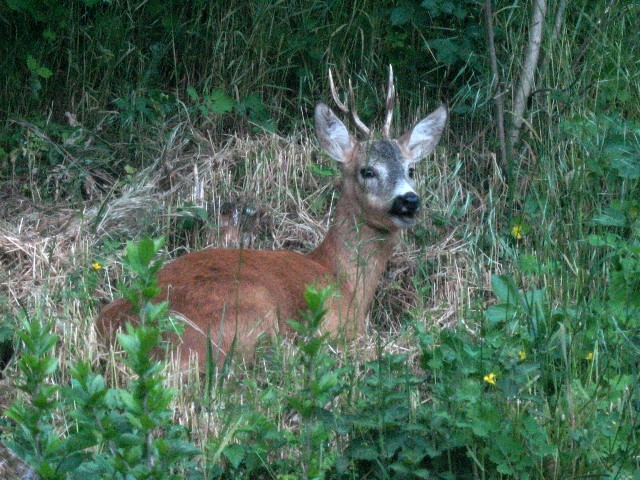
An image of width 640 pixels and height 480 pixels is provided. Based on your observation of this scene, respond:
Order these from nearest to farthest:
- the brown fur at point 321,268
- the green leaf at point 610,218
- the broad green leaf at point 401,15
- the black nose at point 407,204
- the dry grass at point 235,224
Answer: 1. the brown fur at point 321,268
2. the green leaf at point 610,218
3. the dry grass at point 235,224
4. the black nose at point 407,204
5. the broad green leaf at point 401,15

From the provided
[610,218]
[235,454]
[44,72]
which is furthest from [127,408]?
[44,72]

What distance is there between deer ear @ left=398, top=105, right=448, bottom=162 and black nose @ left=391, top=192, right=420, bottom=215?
20.9 inches

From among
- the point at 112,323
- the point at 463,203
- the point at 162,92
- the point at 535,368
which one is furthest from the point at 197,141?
the point at 535,368

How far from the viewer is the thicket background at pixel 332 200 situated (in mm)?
3451

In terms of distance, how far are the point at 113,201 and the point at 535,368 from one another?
132 inches

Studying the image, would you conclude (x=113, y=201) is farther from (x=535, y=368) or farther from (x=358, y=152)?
(x=535, y=368)

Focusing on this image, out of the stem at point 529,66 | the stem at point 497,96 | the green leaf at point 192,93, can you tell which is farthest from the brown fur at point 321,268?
the green leaf at point 192,93

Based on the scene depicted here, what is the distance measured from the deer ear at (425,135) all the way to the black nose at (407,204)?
53 cm

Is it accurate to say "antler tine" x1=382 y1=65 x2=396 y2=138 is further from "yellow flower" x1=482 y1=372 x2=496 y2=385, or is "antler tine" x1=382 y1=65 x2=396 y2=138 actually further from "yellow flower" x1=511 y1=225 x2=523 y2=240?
"yellow flower" x1=482 y1=372 x2=496 y2=385

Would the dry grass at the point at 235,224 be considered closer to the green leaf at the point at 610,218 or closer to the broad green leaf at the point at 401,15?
the green leaf at the point at 610,218

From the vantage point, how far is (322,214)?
662 cm

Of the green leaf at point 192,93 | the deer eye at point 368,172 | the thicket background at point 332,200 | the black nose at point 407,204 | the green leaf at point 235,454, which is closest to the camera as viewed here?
the green leaf at point 235,454

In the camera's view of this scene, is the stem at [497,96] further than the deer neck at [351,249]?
Yes

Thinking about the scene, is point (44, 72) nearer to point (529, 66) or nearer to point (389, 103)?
point (389, 103)
